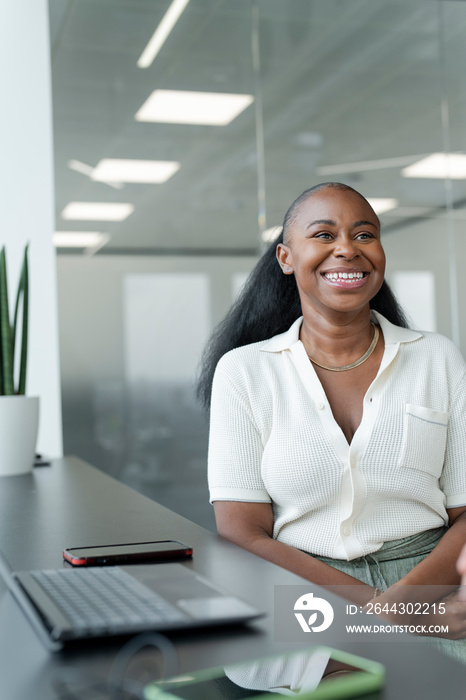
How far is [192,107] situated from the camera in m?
3.78

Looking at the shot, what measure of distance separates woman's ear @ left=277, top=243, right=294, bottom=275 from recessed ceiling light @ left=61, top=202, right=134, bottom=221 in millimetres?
2007

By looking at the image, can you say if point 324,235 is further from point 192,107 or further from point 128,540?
point 192,107

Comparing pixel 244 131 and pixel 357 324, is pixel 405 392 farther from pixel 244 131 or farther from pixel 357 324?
pixel 244 131

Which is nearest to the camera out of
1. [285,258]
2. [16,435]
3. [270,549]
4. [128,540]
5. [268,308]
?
[128,540]

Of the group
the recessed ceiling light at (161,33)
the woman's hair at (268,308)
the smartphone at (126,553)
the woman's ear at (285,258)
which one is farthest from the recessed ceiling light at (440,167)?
the smartphone at (126,553)

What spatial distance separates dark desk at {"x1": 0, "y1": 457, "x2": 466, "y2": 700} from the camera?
2.25 ft

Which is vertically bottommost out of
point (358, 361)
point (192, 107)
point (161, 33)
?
point (358, 361)

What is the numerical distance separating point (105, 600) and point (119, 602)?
0.06 ft

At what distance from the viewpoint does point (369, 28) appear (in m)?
4.01

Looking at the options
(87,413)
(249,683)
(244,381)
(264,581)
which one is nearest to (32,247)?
(87,413)

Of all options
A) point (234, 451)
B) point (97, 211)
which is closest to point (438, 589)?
point (234, 451)

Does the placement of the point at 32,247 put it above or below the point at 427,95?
below

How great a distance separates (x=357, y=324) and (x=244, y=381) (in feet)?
0.97

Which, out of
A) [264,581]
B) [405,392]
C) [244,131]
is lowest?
[264,581]
